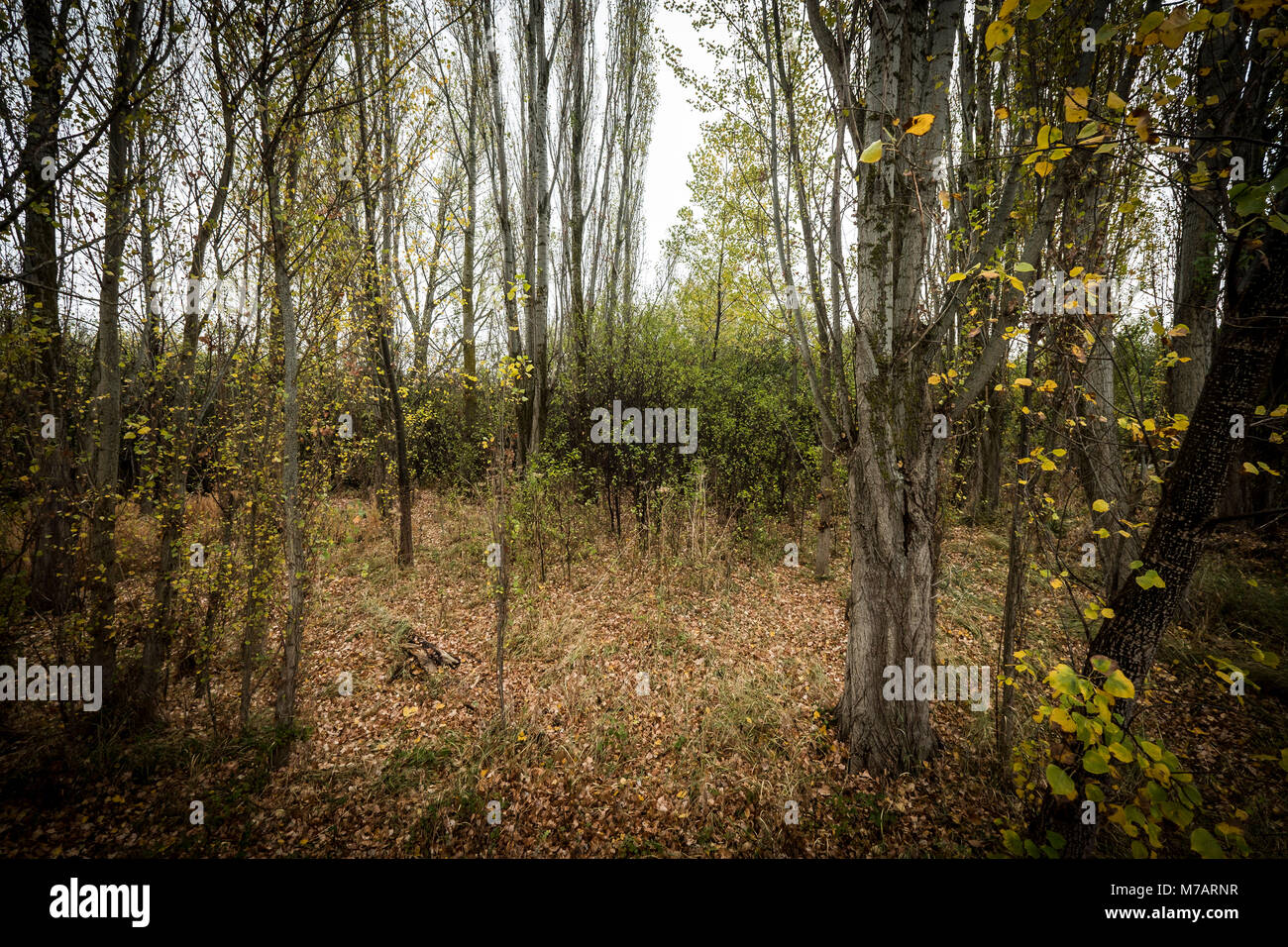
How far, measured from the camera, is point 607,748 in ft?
12.1

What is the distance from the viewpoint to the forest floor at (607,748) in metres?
3.01

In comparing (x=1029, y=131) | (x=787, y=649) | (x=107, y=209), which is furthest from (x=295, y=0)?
(x=787, y=649)

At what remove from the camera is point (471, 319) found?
33.9ft

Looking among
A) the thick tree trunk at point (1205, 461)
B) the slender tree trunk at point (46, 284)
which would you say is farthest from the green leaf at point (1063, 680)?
the slender tree trunk at point (46, 284)

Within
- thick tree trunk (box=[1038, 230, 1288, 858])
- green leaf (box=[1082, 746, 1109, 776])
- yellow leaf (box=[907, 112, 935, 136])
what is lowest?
green leaf (box=[1082, 746, 1109, 776])

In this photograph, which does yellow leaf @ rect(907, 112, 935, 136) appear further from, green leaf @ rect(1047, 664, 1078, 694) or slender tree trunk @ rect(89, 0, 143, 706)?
slender tree trunk @ rect(89, 0, 143, 706)

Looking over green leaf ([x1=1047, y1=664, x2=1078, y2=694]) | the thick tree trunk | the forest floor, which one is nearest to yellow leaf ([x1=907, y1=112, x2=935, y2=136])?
the thick tree trunk

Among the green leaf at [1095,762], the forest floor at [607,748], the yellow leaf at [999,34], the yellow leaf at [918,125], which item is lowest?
the forest floor at [607,748]

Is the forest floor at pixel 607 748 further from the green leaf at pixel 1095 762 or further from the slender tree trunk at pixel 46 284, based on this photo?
the slender tree trunk at pixel 46 284

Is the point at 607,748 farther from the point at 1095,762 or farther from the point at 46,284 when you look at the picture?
the point at 46,284

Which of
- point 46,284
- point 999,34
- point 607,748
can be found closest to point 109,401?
point 46,284

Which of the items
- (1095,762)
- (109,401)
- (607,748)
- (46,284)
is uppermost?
(46,284)

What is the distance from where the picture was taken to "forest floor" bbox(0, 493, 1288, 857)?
3014 mm
